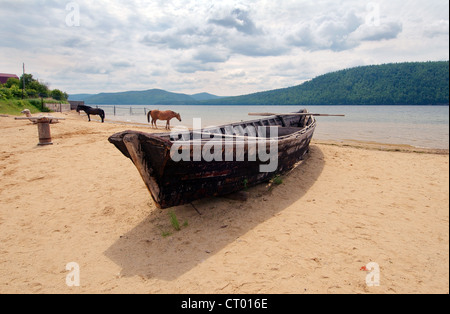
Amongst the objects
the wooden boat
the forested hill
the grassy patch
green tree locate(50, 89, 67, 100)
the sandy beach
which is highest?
the forested hill

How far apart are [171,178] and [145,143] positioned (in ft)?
2.05

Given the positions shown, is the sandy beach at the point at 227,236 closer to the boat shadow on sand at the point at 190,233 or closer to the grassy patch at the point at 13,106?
the boat shadow on sand at the point at 190,233

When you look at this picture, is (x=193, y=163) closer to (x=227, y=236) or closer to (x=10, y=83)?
(x=227, y=236)

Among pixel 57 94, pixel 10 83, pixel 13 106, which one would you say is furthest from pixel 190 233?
pixel 57 94

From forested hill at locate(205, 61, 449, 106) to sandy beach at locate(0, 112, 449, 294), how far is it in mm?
75449

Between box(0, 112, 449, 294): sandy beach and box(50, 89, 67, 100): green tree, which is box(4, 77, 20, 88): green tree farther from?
box(0, 112, 449, 294): sandy beach

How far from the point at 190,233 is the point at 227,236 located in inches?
21.9

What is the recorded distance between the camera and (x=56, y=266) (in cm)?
309

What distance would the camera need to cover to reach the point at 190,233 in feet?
12.3

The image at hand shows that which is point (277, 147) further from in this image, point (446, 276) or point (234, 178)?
point (446, 276)

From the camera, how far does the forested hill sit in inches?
2511

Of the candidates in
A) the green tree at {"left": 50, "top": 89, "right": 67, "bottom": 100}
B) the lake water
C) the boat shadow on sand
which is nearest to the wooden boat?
the boat shadow on sand
